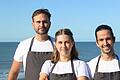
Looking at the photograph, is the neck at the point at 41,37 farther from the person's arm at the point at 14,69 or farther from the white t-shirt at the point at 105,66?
the white t-shirt at the point at 105,66

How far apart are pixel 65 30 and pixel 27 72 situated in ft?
2.99

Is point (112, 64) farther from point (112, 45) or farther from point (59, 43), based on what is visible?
point (59, 43)

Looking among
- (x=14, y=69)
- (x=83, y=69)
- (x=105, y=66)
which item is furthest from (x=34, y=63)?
(x=105, y=66)

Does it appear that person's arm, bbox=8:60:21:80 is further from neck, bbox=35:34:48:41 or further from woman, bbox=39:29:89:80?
woman, bbox=39:29:89:80

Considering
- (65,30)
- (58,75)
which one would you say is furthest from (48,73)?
(65,30)

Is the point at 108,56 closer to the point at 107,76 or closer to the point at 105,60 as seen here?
the point at 105,60

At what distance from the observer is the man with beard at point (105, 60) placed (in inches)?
177

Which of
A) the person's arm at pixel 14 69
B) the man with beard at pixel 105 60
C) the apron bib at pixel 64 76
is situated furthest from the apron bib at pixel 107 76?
the person's arm at pixel 14 69

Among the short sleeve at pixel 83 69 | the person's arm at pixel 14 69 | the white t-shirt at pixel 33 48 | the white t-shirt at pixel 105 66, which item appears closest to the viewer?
the short sleeve at pixel 83 69

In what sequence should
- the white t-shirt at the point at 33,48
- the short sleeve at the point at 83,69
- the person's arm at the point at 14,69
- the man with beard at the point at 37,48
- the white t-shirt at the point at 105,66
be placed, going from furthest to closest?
the person's arm at the point at 14,69, the white t-shirt at the point at 33,48, the man with beard at the point at 37,48, the white t-shirt at the point at 105,66, the short sleeve at the point at 83,69

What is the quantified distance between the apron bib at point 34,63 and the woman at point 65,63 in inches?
19.6

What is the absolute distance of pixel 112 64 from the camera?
15.0 ft

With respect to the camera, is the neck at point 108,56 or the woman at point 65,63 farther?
the neck at point 108,56

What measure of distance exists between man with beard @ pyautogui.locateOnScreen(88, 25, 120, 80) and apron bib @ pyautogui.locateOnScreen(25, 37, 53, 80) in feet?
2.43
